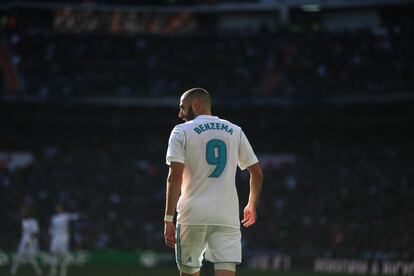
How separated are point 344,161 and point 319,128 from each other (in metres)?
4.04

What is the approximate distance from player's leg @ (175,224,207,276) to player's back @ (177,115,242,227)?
0.24ft

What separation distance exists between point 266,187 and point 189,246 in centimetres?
2847

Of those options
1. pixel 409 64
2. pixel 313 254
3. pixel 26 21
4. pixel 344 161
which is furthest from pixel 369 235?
pixel 26 21

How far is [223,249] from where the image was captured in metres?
7.95

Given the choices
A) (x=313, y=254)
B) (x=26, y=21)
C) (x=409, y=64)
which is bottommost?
(x=313, y=254)

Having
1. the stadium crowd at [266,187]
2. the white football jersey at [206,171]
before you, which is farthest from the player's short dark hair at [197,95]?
the stadium crowd at [266,187]

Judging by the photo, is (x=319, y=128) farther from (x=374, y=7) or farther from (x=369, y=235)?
(x=369, y=235)

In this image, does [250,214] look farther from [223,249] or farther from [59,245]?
[59,245]

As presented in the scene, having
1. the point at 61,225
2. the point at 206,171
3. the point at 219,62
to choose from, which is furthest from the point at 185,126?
the point at 219,62

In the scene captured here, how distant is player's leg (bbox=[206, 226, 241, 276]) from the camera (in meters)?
7.90

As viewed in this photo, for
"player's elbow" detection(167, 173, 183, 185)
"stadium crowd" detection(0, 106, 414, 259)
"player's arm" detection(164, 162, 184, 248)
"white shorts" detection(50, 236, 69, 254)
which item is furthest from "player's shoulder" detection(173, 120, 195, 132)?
"stadium crowd" detection(0, 106, 414, 259)

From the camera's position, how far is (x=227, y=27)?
4550 centimetres

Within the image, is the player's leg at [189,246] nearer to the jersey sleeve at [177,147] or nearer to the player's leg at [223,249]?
the player's leg at [223,249]

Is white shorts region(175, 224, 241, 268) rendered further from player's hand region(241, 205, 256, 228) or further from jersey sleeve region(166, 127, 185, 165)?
jersey sleeve region(166, 127, 185, 165)
